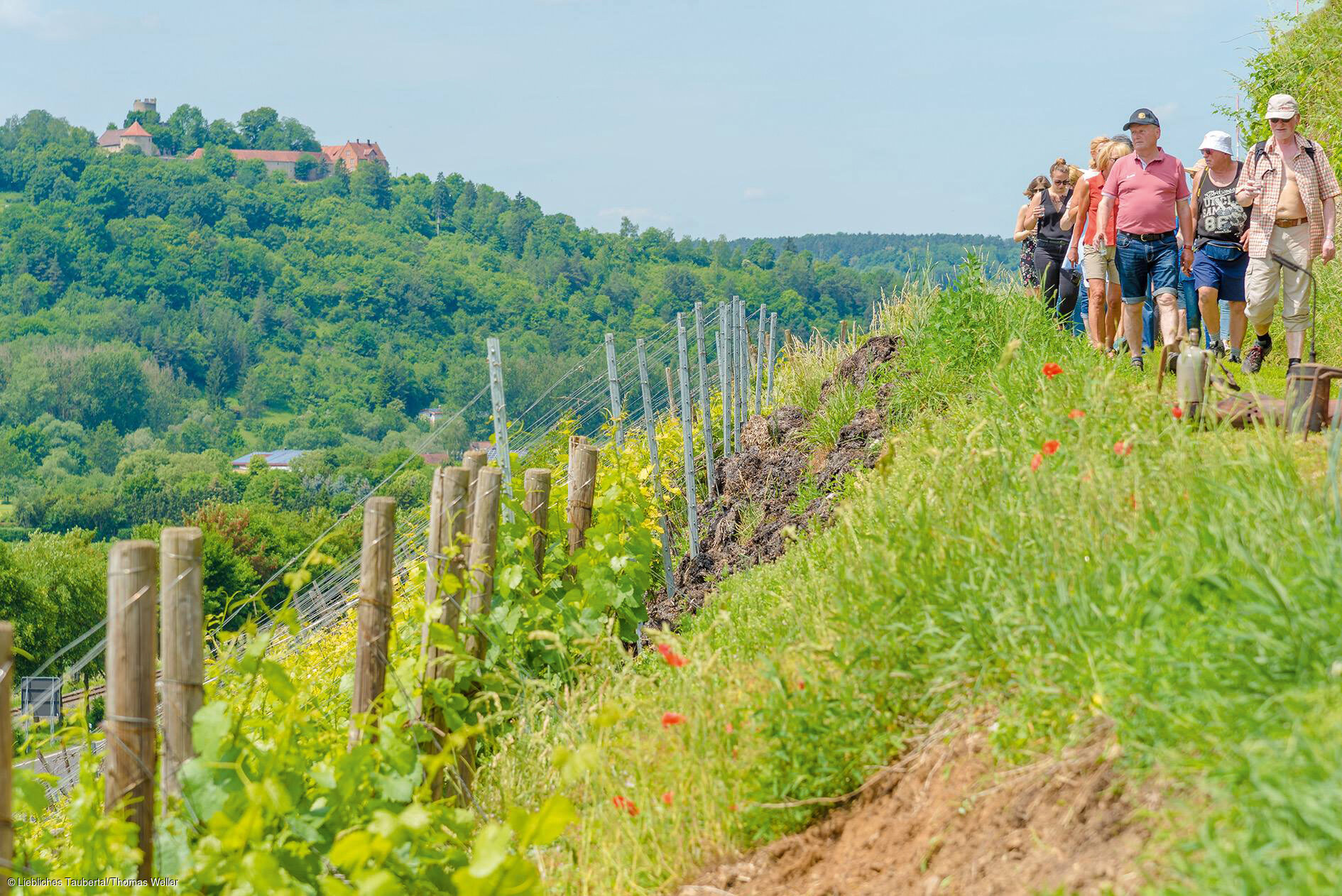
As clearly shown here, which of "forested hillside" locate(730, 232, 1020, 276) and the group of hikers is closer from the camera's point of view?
the group of hikers

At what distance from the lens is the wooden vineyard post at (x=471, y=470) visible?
4086mm

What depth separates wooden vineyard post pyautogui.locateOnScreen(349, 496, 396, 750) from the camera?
3518 millimetres

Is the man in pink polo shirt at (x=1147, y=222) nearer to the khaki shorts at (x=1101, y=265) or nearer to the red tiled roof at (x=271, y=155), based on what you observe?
the khaki shorts at (x=1101, y=265)

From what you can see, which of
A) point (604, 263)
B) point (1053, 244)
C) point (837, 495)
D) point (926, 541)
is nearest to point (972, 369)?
point (837, 495)

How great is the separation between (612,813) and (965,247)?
19.2ft

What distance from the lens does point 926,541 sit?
126 inches

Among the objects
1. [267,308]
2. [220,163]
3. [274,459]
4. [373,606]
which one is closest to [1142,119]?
[373,606]

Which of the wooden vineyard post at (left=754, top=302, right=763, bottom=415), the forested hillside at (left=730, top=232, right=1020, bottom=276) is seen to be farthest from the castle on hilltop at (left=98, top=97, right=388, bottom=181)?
the wooden vineyard post at (left=754, top=302, right=763, bottom=415)

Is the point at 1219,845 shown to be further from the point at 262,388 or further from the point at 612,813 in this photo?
the point at 262,388

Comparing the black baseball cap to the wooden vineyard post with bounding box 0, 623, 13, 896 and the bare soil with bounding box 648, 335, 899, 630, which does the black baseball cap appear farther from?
the wooden vineyard post with bounding box 0, 623, 13, 896

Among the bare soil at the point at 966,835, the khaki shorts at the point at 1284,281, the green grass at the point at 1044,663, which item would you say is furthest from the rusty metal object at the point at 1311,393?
the khaki shorts at the point at 1284,281

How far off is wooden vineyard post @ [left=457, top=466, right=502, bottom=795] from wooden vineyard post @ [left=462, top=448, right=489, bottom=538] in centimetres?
4

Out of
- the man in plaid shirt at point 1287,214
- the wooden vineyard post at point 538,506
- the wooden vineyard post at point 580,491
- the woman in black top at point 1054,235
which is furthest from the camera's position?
the woman in black top at point 1054,235

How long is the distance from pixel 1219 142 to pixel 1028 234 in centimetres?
260
